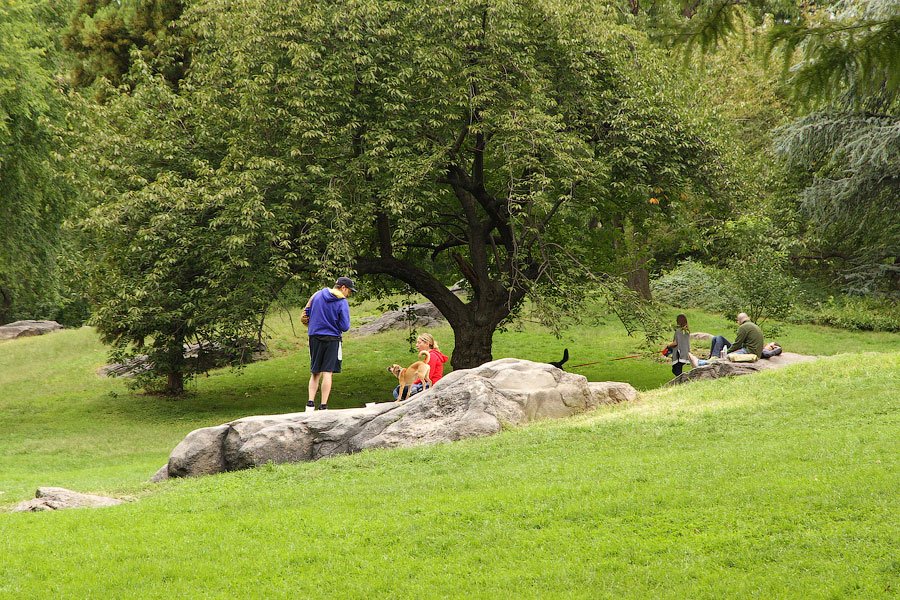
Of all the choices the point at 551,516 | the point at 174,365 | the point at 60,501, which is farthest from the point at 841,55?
the point at 174,365

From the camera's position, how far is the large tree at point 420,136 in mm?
19203

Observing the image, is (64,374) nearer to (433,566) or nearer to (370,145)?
(370,145)

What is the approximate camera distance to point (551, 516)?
7945 mm

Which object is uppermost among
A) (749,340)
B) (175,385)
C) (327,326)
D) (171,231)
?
(171,231)

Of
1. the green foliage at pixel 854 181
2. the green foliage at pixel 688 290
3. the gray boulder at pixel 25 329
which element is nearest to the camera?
the green foliage at pixel 854 181

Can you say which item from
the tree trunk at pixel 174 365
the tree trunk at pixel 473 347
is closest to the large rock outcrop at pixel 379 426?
the tree trunk at pixel 473 347

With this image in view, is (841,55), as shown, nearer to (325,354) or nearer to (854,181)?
(325,354)

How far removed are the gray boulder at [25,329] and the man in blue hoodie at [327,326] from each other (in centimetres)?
3337

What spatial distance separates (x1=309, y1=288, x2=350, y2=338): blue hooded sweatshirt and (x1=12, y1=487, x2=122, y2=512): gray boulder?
152 inches

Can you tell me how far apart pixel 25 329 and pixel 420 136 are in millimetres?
30352

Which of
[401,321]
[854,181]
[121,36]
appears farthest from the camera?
[401,321]

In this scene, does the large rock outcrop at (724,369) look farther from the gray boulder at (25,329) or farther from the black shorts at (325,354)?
the gray boulder at (25,329)

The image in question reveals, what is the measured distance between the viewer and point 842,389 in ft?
43.8

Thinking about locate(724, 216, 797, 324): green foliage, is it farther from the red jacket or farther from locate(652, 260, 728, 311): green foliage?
locate(652, 260, 728, 311): green foliage
